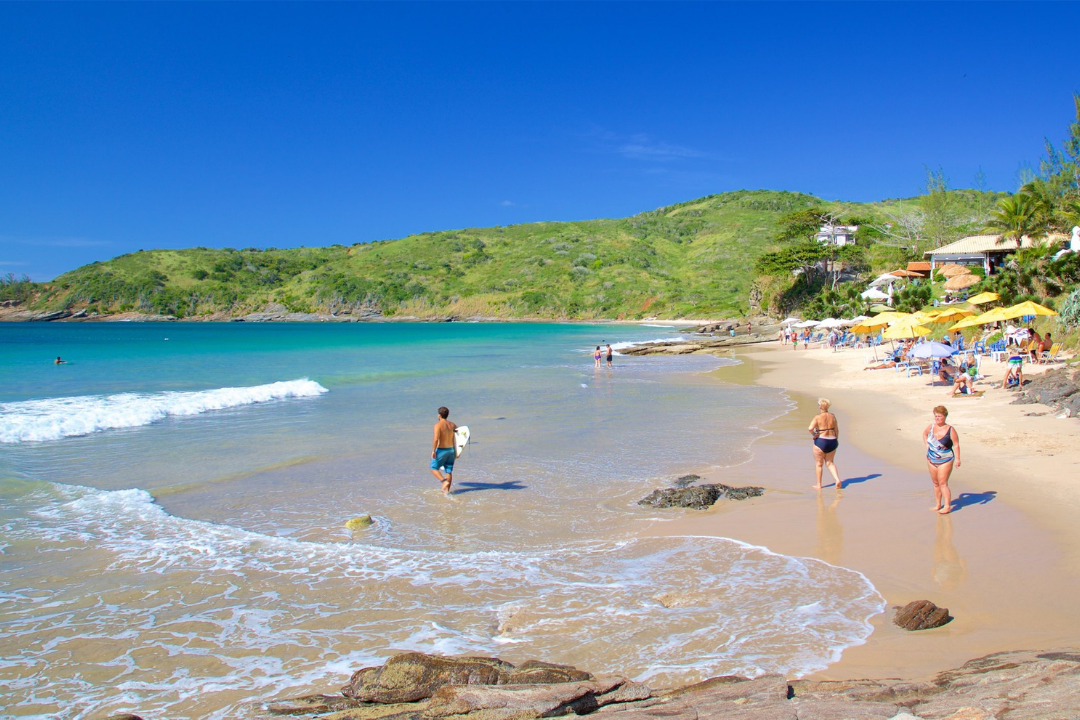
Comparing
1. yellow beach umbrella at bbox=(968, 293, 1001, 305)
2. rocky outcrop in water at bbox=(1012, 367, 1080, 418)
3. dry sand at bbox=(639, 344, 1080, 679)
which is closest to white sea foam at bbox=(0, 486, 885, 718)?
dry sand at bbox=(639, 344, 1080, 679)

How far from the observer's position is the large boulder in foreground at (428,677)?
3.94 metres

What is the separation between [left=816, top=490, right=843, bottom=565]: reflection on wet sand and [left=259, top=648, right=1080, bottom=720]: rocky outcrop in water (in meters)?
2.41

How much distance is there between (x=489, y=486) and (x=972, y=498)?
21.2 feet

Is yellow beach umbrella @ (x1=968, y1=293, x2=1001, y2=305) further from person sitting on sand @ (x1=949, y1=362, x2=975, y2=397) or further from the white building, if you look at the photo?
the white building

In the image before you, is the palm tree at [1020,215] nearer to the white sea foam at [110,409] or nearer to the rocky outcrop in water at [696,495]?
the rocky outcrop in water at [696,495]

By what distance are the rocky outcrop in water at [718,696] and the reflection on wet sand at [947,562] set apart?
1.68m

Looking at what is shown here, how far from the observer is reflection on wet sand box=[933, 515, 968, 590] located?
19.6 ft

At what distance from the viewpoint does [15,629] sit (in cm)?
546

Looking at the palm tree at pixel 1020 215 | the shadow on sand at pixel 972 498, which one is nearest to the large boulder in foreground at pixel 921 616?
the shadow on sand at pixel 972 498

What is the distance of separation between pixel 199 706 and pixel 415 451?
27.4 feet

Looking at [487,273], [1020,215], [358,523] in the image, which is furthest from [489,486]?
[487,273]

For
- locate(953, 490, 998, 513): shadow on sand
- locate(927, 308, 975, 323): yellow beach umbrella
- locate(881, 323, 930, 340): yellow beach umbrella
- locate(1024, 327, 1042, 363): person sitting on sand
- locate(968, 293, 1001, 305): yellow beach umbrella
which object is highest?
locate(968, 293, 1001, 305): yellow beach umbrella

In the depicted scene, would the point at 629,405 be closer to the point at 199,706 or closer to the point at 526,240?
the point at 199,706

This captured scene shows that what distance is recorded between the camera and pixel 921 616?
5098 millimetres
